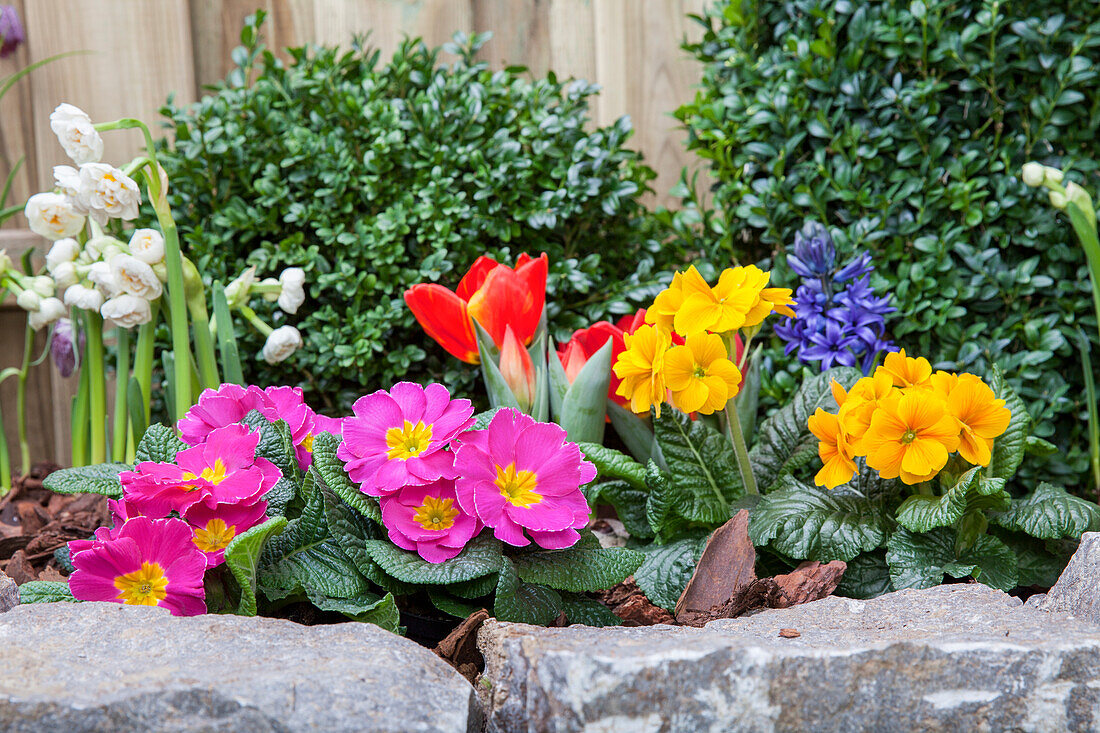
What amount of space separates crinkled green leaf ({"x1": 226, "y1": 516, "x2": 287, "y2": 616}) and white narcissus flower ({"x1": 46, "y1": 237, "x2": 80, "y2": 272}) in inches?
37.2

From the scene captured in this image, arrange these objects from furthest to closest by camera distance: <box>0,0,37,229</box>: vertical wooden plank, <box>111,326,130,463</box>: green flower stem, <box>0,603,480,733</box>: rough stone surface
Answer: <box>0,0,37,229</box>: vertical wooden plank < <box>111,326,130,463</box>: green flower stem < <box>0,603,480,733</box>: rough stone surface

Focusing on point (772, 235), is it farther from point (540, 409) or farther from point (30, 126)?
point (30, 126)

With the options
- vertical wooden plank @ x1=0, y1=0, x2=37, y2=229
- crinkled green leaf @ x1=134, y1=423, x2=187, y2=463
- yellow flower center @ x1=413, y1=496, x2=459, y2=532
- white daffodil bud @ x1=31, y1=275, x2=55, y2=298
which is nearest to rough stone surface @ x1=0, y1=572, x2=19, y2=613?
crinkled green leaf @ x1=134, y1=423, x2=187, y2=463

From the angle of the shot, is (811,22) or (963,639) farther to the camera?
(811,22)

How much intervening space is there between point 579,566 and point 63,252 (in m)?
1.20

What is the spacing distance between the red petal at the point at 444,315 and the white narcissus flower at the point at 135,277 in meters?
0.43

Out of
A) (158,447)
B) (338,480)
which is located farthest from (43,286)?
(338,480)

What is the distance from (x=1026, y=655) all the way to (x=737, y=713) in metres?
0.26

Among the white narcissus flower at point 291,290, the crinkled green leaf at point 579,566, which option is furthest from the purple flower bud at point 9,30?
the crinkled green leaf at point 579,566

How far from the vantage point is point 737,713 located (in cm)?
70

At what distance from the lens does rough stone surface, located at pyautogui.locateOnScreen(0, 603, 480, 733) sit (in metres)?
0.65

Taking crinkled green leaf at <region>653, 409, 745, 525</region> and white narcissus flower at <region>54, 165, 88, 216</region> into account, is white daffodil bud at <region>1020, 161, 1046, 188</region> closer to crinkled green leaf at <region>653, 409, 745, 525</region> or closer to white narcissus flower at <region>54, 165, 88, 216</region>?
crinkled green leaf at <region>653, 409, 745, 525</region>

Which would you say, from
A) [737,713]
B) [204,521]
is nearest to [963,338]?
[737,713]

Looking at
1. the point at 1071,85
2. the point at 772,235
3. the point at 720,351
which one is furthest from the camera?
the point at 772,235
